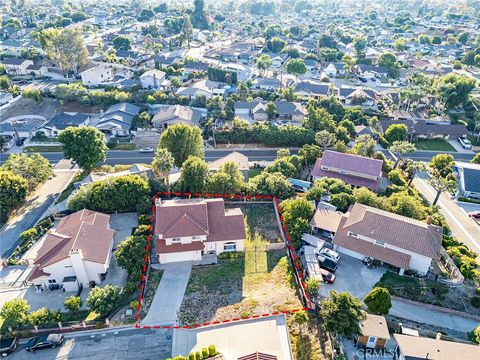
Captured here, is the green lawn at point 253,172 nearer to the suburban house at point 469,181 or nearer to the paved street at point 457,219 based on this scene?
the paved street at point 457,219

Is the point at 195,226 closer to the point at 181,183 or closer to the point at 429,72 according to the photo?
the point at 181,183

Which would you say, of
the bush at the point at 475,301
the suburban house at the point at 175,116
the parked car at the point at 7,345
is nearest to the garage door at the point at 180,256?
the parked car at the point at 7,345

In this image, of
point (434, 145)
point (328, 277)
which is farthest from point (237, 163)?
point (434, 145)

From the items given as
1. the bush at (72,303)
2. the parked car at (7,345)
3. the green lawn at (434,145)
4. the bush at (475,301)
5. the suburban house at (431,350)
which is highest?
the suburban house at (431,350)

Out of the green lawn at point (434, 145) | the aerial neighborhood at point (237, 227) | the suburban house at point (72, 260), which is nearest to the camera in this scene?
the aerial neighborhood at point (237, 227)

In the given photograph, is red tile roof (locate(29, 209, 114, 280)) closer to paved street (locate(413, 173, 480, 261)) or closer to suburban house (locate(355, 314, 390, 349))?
suburban house (locate(355, 314, 390, 349))
